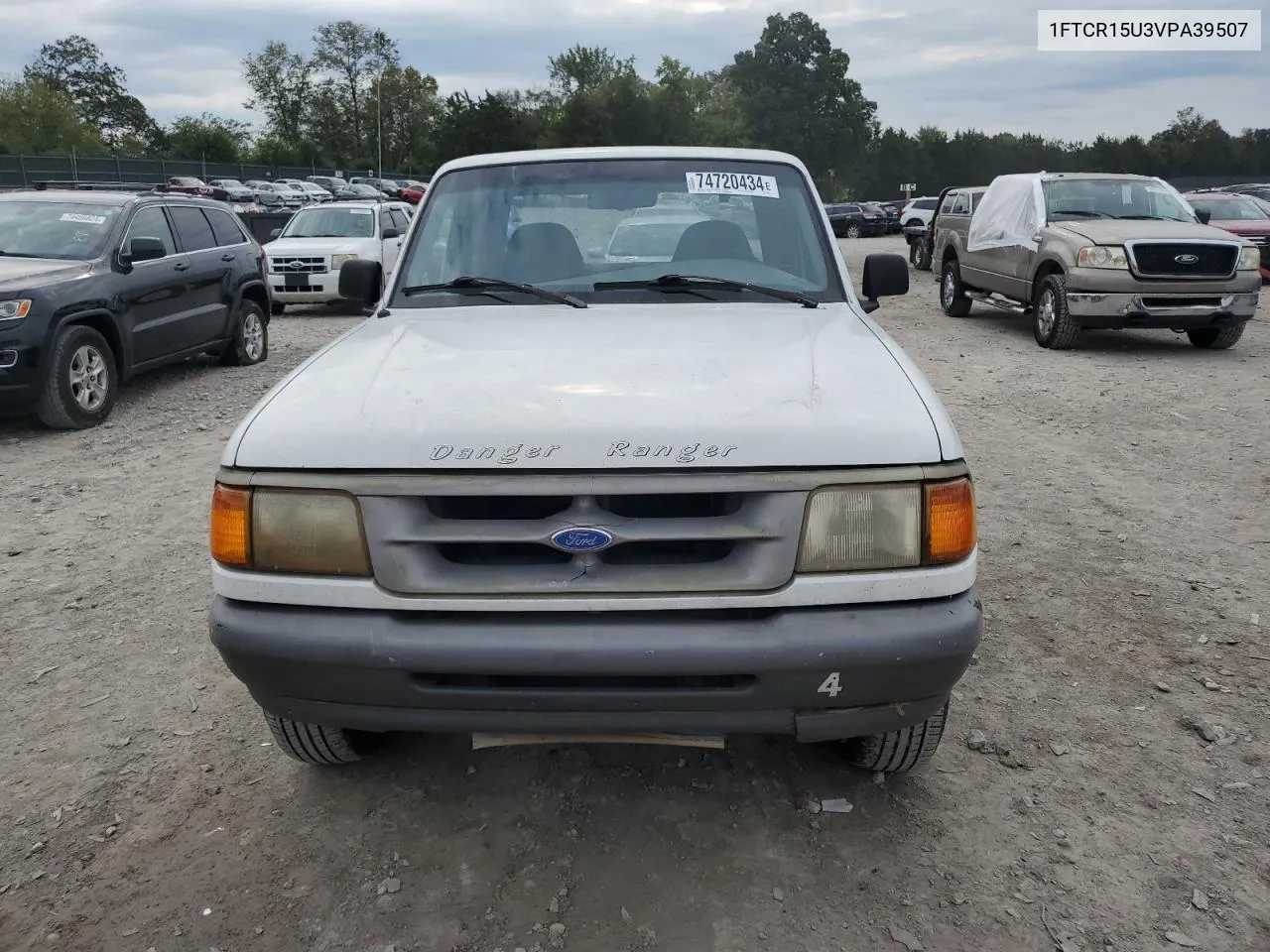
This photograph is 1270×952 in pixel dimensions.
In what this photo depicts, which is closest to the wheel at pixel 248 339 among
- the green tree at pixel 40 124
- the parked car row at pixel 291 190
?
the parked car row at pixel 291 190

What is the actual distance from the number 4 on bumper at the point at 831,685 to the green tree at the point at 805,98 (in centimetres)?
10119

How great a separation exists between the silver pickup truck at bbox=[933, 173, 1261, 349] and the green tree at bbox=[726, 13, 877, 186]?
90.3m

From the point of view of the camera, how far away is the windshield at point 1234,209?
55.3 ft

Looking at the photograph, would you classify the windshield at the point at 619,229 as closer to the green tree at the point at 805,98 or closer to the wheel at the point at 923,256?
the wheel at the point at 923,256

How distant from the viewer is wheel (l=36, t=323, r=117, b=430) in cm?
721

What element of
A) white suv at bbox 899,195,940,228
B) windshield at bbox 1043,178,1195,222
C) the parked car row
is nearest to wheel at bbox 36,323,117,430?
windshield at bbox 1043,178,1195,222

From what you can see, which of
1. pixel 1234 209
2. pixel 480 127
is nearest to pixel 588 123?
pixel 480 127

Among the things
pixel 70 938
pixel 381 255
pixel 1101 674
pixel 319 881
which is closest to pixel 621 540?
pixel 319 881

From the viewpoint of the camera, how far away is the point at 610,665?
216 centimetres

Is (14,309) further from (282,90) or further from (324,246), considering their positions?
(282,90)

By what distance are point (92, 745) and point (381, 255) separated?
40.2 feet

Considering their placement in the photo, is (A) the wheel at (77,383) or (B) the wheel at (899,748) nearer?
(B) the wheel at (899,748)

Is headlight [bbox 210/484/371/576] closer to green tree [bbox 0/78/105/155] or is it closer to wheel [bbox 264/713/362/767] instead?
wheel [bbox 264/713/362/767]

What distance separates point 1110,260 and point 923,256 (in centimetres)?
1222
